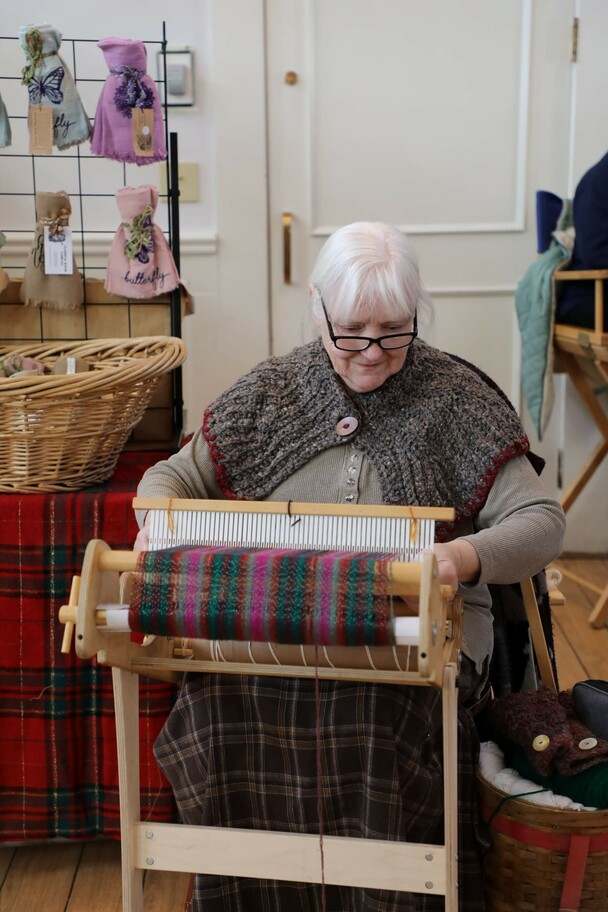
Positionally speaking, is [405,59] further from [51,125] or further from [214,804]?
[214,804]

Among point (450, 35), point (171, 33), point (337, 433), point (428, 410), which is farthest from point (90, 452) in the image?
point (450, 35)

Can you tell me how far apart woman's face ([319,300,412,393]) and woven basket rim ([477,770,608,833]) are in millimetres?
670

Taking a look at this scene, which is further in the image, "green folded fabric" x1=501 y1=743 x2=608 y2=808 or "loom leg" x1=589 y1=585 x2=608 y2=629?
"loom leg" x1=589 y1=585 x2=608 y2=629

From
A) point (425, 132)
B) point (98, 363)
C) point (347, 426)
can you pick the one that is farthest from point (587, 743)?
point (425, 132)

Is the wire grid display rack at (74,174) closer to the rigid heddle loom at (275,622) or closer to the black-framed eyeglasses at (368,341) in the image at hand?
the black-framed eyeglasses at (368,341)

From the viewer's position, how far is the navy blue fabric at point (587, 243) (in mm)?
2838

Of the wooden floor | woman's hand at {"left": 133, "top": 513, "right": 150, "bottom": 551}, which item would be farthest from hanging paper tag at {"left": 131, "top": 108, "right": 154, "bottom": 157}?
the wooden floor

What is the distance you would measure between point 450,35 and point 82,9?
110 cm

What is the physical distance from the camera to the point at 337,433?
1648mm

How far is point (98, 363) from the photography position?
2.00 m

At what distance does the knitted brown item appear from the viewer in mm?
1560

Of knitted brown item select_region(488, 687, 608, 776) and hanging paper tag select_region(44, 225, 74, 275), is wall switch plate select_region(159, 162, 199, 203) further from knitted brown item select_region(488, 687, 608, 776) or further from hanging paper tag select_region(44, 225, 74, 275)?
knitted brown item select_region(488, 687, 608, 776)

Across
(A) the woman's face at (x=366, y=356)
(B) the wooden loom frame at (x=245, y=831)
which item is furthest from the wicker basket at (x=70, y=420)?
(B) the wooden loom frame at (x=245, y=831)

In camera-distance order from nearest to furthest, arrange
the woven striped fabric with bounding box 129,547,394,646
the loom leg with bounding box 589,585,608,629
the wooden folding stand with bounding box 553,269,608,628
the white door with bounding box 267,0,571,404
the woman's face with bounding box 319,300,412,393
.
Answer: the woven striped fabric with bounding box 129,547,394,646 < the woman's face with bounding box 319,300,412,393 < the wooden folding stand with bounding box 553,269,608,628 < the loom leg with bounding box 589,585,608,629 < the white door with bounding box 267,0,571,404
